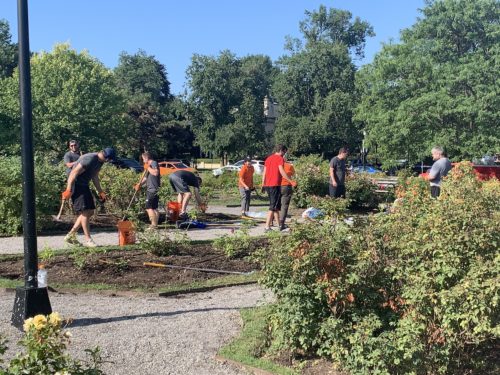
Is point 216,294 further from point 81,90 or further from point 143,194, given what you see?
point 81,90

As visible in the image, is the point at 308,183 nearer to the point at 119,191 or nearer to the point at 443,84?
the point at 119,191

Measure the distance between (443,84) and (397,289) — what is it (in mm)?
29502

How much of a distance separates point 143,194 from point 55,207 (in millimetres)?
1925

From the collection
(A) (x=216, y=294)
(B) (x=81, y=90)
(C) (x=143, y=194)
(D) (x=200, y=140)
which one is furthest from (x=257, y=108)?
(A) (x=216, y=294)

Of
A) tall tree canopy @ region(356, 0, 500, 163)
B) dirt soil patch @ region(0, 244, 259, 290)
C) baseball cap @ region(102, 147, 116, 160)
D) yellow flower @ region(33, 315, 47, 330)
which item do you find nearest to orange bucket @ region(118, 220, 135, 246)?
dirt soil patch @ region(0, 244, 259, 290)

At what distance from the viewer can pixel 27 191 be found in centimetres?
525

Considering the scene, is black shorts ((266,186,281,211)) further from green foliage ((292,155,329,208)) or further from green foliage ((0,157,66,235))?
green foliage ((292,155,329,208))

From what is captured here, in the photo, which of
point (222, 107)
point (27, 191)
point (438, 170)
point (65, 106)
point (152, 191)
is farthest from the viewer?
point (222, 107)

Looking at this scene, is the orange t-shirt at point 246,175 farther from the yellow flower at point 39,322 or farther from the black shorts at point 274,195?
the yellow flower at point 39,322

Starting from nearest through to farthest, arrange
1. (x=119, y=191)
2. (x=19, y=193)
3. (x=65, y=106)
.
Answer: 1. (x=19, y=193)
2. (x=119, y=191)
3. (x=65, y=106)

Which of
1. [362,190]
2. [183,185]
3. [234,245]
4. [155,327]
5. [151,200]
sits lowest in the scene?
[155,327]

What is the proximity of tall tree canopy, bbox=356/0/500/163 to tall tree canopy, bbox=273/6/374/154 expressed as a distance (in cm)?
2525

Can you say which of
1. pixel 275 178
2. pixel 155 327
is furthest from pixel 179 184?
pixel 155 327

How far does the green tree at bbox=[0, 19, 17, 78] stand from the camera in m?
58.4
